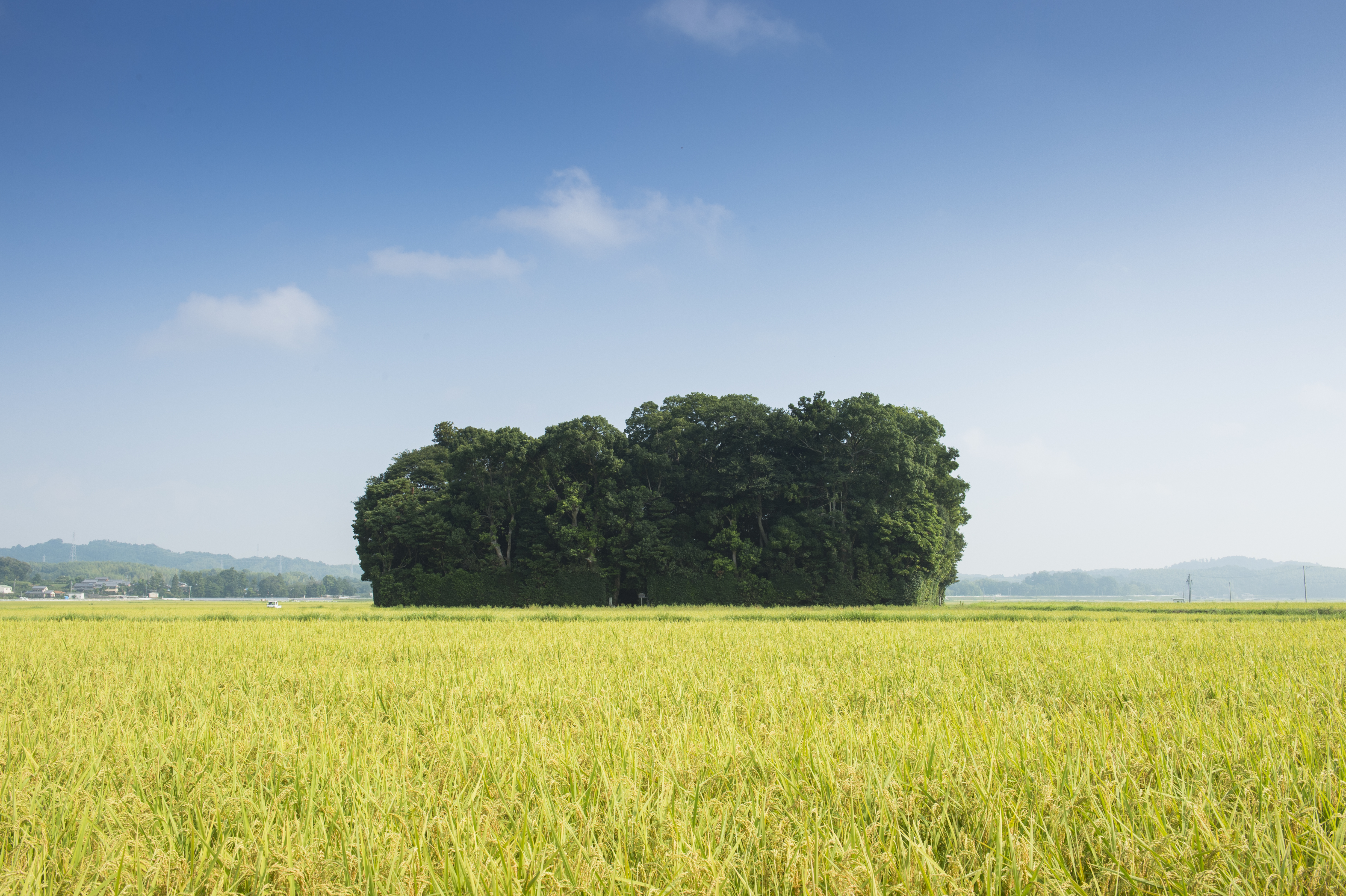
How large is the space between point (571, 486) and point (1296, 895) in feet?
134

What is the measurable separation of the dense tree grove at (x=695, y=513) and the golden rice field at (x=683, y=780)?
34.3 meters

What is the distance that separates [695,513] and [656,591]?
6302 millimetres

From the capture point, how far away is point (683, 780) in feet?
9.05

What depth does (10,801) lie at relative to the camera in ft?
9.16

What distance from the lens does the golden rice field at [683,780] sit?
6.11 ft

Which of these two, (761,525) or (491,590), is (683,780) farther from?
(491,590)

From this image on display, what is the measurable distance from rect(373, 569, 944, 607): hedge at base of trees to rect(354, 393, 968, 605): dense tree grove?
91 millimetres

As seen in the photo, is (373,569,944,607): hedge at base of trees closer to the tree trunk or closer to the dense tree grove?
the dense tree grove

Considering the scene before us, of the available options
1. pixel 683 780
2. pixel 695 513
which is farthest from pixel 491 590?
pixel 683 780

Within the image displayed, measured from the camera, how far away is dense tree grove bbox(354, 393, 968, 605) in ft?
132

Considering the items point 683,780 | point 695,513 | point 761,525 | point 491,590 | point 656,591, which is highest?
point 695,513

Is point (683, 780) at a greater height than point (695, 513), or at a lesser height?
lesser

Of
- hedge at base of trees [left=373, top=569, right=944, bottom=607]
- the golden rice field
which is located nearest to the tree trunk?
hedge at base of trees [left=373, top=569, right=944, bottom=607]

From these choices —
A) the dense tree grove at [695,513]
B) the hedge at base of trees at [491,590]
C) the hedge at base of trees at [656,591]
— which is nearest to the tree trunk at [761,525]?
the dense tree grove at [695,513]
